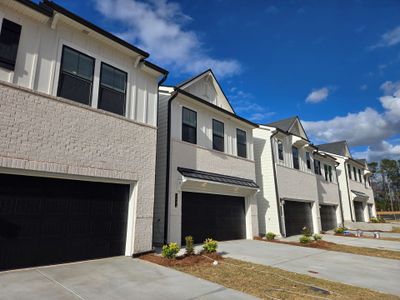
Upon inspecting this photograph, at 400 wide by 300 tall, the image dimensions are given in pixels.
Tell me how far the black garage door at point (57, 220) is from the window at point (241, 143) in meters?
8.73

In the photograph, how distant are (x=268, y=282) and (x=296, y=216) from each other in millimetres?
14251

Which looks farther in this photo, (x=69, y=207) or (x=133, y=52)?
(x=133, y=52)

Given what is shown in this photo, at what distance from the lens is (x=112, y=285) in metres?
5.94

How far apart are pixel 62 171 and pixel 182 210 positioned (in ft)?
19.0

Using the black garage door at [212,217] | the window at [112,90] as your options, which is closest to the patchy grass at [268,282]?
the black garage door at [212,217]

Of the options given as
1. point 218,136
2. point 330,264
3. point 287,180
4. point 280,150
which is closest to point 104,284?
point 330,264

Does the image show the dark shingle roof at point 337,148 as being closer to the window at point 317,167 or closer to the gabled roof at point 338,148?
the gabled roof at point 338,148

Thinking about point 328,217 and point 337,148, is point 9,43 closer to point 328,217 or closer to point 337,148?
point 328,217

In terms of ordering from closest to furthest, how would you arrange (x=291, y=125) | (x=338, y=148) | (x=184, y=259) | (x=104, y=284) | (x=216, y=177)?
1. (x=104, y=284)
2. (x=184, y=259)
3. (x=216, y=177)
4. (x=291, y=125)
5. (x=338, y=148)

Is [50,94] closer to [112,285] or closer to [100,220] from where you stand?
[100,220]

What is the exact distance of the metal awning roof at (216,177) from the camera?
11999 millimetres

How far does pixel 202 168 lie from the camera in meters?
13.3

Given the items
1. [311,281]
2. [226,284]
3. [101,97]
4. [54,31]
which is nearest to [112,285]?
[226,284]

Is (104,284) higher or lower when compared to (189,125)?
lower
